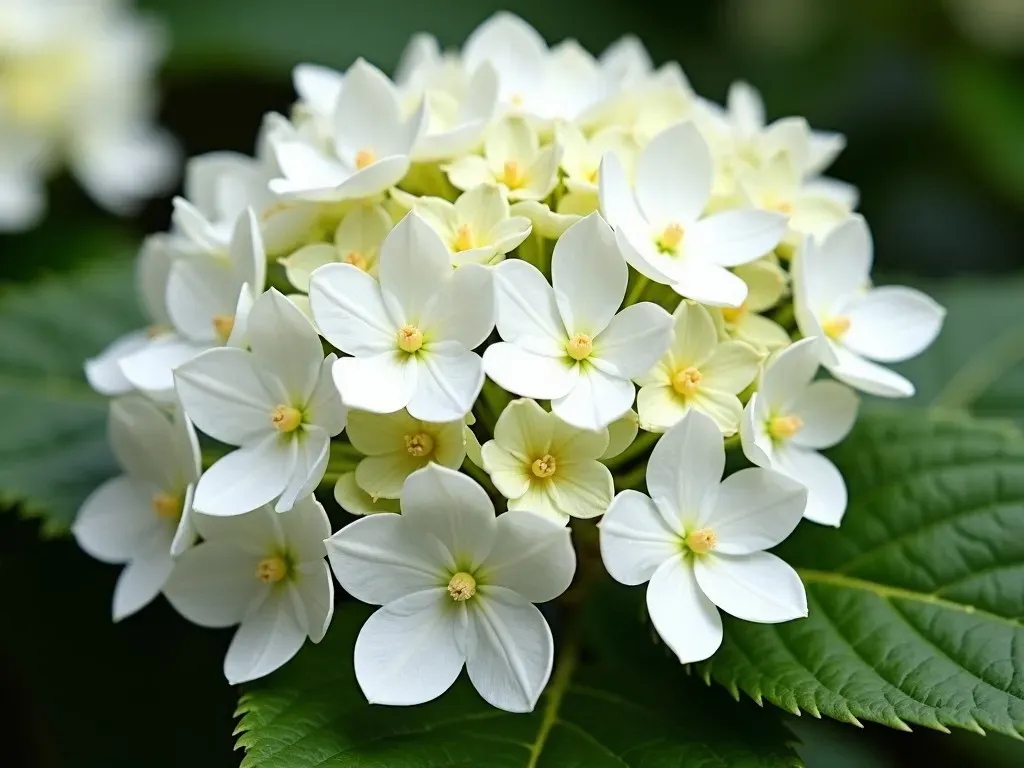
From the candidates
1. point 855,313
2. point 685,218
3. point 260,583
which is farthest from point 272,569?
point 855,313

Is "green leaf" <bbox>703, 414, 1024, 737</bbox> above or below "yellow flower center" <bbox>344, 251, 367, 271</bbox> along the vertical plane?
below

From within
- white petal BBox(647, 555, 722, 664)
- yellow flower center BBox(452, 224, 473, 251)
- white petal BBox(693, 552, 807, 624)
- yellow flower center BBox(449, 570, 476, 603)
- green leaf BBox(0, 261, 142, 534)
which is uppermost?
yellow flower center BBox(452, 224, 473, 251)

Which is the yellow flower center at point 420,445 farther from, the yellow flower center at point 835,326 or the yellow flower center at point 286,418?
the yellow flower center at point 835,326

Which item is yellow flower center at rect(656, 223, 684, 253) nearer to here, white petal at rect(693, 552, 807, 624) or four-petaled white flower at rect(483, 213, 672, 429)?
four-petaled white flower at rect(483, 213, 672, 429)

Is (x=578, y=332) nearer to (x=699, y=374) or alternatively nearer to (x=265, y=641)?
(x=699, y=374)

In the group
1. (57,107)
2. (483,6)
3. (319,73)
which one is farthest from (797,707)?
(483,6)

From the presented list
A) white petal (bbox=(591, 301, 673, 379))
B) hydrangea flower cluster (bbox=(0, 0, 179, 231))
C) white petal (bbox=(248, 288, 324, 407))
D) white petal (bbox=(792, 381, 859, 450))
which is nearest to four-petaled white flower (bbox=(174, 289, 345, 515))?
white petal (bbox=(248, 288, 324, 407))

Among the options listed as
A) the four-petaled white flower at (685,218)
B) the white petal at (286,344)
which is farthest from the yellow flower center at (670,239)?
the white petal at (286,344)
